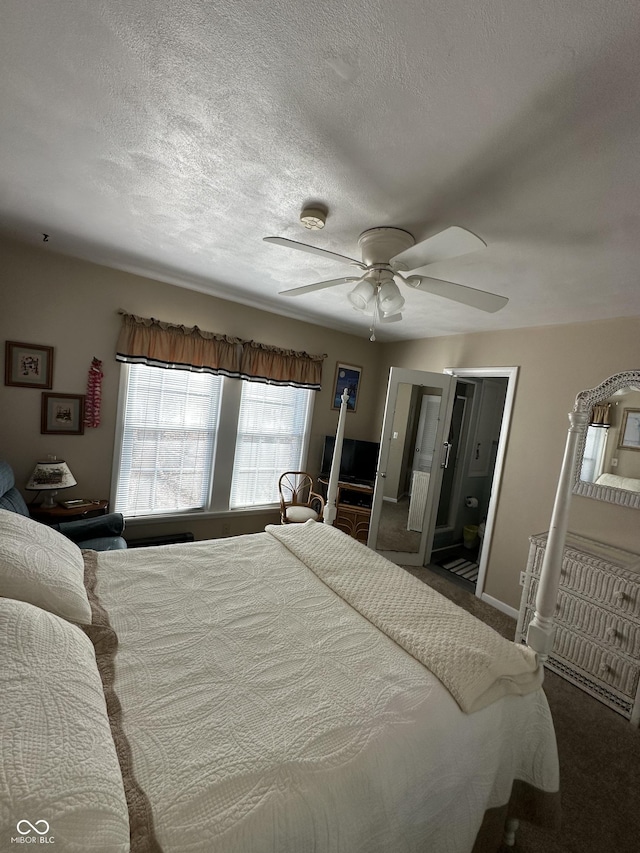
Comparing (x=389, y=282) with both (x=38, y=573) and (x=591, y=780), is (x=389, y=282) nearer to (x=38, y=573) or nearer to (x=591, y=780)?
(x=38, y=573)

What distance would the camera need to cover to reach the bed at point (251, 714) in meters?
0.78

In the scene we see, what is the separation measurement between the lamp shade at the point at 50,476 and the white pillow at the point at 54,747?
78.6 inches

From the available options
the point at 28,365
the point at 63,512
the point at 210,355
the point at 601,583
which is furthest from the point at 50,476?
the point at 601,583

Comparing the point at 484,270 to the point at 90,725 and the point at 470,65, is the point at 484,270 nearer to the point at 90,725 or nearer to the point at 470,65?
the point at 470,65

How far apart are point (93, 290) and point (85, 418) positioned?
3.42 feet

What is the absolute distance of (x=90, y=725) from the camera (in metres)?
0.87

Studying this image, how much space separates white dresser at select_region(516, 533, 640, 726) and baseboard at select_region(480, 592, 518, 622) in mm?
644

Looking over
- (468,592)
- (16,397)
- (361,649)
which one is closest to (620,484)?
(468,592)

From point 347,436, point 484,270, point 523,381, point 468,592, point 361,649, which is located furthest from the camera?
point 347,436

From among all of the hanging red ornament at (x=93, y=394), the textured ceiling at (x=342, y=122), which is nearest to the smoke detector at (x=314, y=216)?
the textured ceiling at (x=342, y=122)

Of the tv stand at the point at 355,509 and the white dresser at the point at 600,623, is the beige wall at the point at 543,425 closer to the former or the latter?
the white dresser at the point at 600,623

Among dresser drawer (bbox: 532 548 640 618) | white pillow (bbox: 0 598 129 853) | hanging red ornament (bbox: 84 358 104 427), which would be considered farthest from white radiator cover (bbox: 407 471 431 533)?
white pillow (bbox: 0 598 129 853)

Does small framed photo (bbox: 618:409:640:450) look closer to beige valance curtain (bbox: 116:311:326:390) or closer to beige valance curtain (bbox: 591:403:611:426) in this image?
beige valance curtain (bbox: 591:403:611:426)

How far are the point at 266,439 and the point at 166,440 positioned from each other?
1.05 metres
